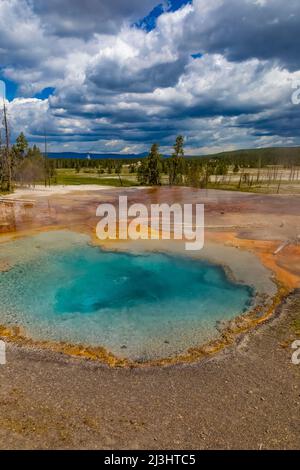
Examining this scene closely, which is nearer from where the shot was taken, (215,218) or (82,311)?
(82,311)

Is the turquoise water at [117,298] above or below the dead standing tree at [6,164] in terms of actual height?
below

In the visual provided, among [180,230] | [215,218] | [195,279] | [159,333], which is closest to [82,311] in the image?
[159,333]

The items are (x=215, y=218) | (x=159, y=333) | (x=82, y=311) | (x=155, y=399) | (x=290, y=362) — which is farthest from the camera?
(x=215, y=218)

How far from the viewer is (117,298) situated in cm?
1104

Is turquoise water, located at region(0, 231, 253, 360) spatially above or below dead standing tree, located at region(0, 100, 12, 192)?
below

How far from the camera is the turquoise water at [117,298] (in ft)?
27.9

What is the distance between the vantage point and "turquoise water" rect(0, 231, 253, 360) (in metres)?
8.49

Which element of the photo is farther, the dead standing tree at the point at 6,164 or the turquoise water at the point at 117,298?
the dead standing tree at the point at 6,164

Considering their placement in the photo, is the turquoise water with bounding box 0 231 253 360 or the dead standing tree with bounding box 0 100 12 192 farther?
the dead standing tree with bounding box 0 100 12 192

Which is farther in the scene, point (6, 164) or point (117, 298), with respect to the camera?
point (6, 164)

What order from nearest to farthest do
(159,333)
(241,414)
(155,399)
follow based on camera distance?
(241,414) → (155,399) → (159,333)

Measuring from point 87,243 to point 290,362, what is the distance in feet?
38.3
